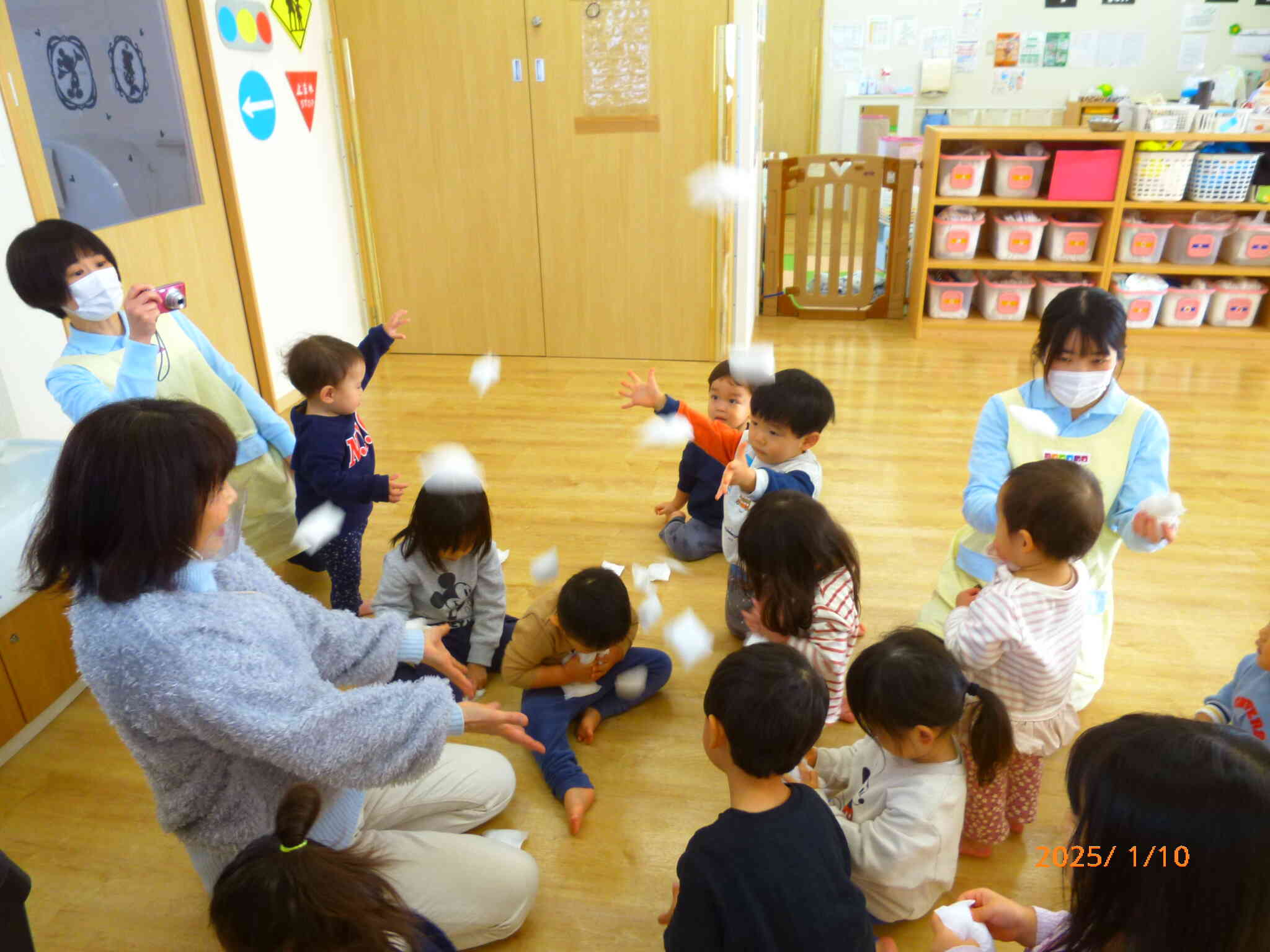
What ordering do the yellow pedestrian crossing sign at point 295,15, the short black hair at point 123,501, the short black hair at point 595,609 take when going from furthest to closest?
1. the yellow pedestrian crossing sign at point 295,15
2. the short black hair at point 595,609
3. the short black hair at point 123,501

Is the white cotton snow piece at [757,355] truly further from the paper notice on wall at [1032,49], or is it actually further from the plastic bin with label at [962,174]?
the paper notice on wall at [1032,49]

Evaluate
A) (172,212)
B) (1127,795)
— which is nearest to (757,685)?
(1127,795)

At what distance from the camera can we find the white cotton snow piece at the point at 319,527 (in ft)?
7.53

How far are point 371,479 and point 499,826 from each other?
36.6 inches

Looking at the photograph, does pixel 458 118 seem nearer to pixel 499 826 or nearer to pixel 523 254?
pixel 523 254

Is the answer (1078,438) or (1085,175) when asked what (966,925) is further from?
(1085,175)

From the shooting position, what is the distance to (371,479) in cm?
217

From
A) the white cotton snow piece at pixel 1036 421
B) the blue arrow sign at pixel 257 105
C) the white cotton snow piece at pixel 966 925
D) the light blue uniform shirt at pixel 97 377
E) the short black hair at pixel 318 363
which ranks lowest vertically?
the white cotton snow piece at pixel 966 925

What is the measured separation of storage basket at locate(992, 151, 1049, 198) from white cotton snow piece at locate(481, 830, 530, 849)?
13.5 feet

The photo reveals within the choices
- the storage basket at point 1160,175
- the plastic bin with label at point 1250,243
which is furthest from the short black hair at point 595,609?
the plastic bin with label at point 1250,243

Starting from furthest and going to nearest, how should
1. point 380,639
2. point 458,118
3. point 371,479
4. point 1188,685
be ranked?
point 458,118
point 371,479
point 1188,685
point 380,639

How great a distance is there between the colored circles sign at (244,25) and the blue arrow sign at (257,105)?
0.36ft

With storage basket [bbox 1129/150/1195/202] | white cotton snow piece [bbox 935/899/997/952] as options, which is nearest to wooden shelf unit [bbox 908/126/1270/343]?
storage basket [bbox 1129/150/1195/202]

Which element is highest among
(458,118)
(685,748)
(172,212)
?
(458,118)
